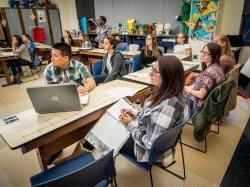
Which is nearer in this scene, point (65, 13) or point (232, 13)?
point (232, 13)

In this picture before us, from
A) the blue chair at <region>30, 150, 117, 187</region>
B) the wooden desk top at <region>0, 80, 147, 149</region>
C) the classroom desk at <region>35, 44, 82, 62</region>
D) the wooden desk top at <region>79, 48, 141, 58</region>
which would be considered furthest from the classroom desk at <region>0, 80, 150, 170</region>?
the classroom desk at <region>35, 44, 82, 62</region>

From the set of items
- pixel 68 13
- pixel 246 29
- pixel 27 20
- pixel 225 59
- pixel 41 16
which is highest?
pixel 68 13

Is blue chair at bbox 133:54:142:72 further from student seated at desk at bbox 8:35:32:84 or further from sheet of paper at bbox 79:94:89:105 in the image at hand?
student seated at desk at bbox 8:35:32:84

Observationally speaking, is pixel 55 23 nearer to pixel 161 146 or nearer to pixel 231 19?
pixel 231 19

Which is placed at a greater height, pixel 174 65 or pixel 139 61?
pixel 174 65

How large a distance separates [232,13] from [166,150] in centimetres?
458

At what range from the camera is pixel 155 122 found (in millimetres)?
1232

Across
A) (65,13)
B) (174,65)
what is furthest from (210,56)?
(65,13)

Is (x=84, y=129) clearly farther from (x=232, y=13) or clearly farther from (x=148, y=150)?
(x=232, y=13)

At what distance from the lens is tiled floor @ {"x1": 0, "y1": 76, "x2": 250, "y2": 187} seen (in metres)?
1.81

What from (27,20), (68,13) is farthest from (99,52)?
(68,13)

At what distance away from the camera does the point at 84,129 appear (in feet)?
6.07

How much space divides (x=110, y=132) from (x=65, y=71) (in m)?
0.95

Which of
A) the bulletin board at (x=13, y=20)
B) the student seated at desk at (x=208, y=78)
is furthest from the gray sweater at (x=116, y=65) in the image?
the bulletin board at (x=13, y=20)
